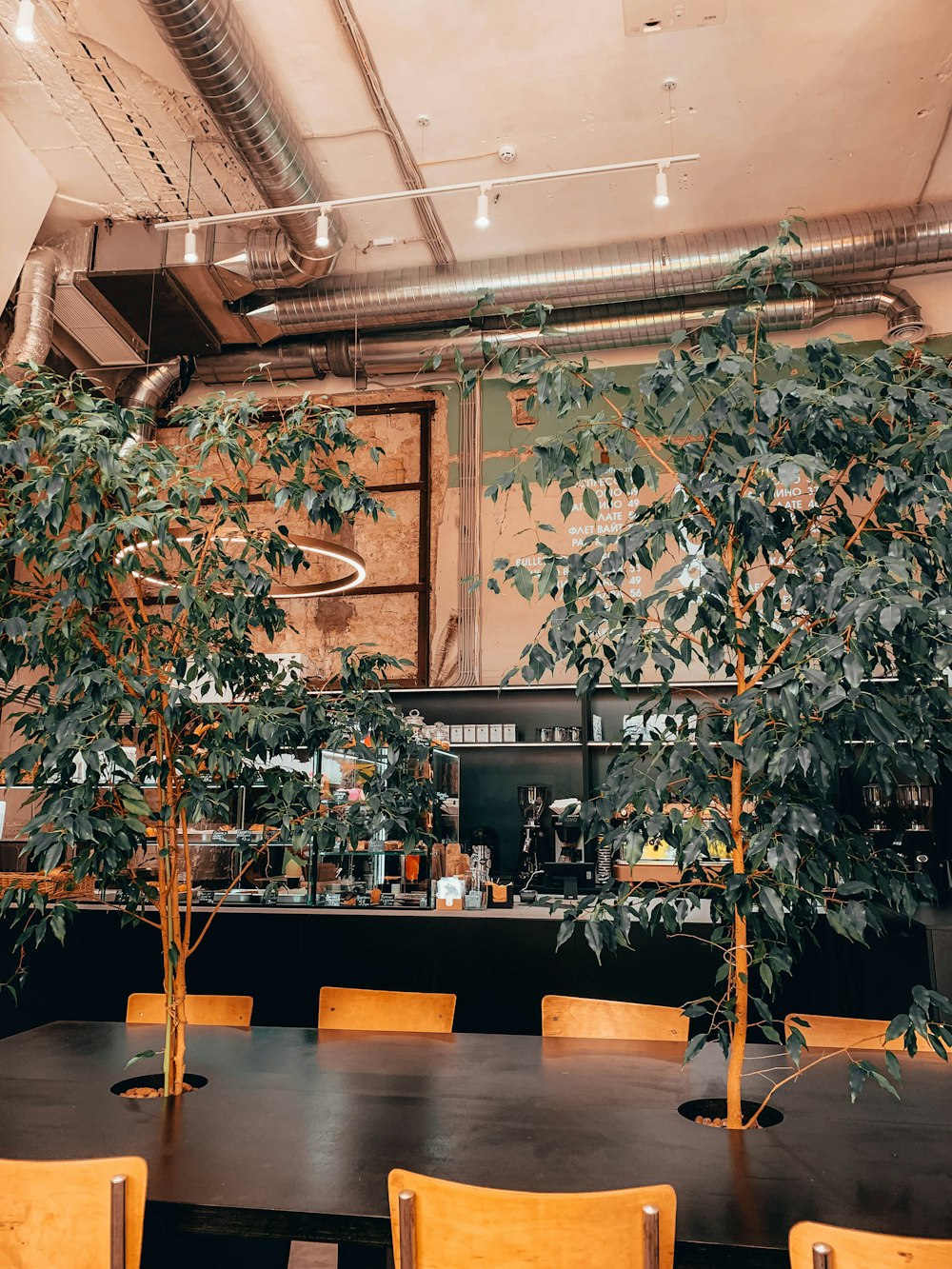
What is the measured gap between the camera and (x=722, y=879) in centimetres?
195

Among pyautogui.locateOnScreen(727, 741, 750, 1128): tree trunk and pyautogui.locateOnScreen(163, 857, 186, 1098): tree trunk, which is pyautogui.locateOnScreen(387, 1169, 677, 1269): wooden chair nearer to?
pyautogui.locateOnScreen(727, 741, 750, 1128): tree trunk

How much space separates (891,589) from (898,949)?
359cm

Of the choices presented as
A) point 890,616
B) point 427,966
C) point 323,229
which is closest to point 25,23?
point 323,229

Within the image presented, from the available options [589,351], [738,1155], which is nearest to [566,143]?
[589,351]

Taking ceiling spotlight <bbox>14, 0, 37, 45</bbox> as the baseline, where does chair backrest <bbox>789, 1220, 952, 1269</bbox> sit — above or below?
below

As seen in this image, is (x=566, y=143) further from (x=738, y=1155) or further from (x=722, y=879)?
(x=738, y=1155)

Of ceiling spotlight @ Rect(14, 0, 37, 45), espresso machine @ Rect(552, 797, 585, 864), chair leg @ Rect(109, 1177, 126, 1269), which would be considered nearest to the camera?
chair leg @ Rect(109, 1177, 126, 1269)

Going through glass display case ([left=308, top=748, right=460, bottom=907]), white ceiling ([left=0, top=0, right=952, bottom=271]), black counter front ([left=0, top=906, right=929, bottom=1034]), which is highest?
white ceiling ([left=0, top=0, right=952, bottom=271])

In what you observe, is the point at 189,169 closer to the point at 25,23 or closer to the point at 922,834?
the point at 25,23

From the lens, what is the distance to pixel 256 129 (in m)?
4.66

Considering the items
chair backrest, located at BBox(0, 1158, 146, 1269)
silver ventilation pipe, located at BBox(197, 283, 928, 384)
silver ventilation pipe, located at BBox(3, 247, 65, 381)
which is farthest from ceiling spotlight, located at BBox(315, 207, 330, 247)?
chair backrest, located at BBox(0, 1158, 146, 1269)

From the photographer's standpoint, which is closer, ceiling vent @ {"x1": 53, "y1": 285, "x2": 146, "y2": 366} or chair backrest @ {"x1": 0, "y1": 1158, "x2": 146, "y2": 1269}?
chair backrest @ {"x1": 0, "y1": 1158, "x2": 146, "y2": 1269}

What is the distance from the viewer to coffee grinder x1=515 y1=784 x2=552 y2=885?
20.7 feet

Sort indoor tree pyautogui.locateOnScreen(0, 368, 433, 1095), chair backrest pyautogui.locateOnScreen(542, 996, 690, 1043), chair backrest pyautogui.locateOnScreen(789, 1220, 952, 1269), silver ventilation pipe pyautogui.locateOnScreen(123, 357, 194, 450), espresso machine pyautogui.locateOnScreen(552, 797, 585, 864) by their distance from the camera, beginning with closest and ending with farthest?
1. chair backrest pyautogui.locateOnScreen(789, 1220, 952, 1269)
2. indoor tree pyautogui.locateOnScreen(0, 368, 433, 1095)
3. chair backrest pyautogui.locateOnScreen(542, 996, 690, 1043)
4. espresso machine pyautogui.locateOnScreen(552, 797, 585, 864)
5. silver ventilation pipe pyautogui.locateOnScreen(123, 357, 194, 450)
